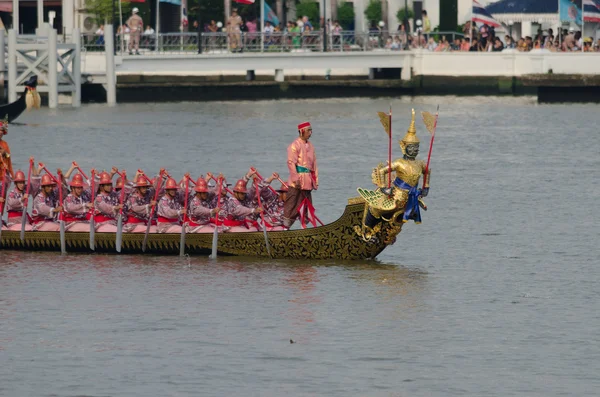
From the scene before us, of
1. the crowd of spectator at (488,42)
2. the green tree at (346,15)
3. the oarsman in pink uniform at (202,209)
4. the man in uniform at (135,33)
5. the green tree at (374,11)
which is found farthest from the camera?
the green tree at (346,15)

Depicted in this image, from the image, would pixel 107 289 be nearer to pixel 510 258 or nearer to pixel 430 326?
pixel 430 326

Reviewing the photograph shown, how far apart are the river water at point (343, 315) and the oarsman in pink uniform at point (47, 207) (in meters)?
0.45

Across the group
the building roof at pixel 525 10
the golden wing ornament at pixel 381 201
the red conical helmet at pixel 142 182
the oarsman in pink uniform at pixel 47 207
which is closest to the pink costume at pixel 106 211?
the red conical helmet at pixel 142 182

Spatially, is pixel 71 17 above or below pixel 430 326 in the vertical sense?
above

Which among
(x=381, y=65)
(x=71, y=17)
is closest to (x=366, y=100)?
(x=381, y=65)

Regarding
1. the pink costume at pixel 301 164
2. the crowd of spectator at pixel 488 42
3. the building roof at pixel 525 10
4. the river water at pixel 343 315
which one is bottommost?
the river water at pixel 343 315

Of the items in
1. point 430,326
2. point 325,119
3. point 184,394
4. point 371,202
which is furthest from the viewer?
point 325,119

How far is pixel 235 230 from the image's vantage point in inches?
888

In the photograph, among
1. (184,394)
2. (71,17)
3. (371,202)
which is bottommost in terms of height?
(184,394)

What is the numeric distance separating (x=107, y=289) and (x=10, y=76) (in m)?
36.5

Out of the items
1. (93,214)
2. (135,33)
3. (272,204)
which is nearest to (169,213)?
(93,214)

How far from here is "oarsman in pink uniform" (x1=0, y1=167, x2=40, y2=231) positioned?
23.5 meters

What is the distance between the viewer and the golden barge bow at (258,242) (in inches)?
849

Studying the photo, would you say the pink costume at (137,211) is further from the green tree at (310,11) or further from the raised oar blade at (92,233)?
the green tree at (310,11)
